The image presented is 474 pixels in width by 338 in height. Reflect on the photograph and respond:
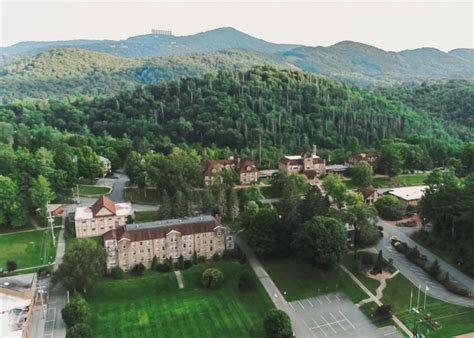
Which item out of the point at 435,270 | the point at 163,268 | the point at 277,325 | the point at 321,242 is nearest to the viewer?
the point at 277,325

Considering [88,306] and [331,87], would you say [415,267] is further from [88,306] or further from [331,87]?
[331,87]

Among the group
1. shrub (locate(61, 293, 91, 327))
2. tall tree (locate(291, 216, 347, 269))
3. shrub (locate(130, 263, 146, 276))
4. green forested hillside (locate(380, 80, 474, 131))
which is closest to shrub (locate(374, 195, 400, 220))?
tall tree (locate(291, 216, 347, 269))

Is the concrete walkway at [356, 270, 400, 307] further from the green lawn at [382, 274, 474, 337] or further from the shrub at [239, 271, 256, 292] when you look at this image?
the shrub at [239, 271, 256, 292]

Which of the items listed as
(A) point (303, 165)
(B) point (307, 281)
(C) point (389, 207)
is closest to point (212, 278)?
(B) point (307, 281)

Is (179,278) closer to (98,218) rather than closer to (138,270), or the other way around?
(138,270)

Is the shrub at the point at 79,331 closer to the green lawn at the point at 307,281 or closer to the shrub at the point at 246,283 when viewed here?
the shrub at the point at 246,283

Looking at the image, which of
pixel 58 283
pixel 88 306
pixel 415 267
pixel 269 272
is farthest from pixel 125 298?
pixel 415 267

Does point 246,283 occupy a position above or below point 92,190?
below
